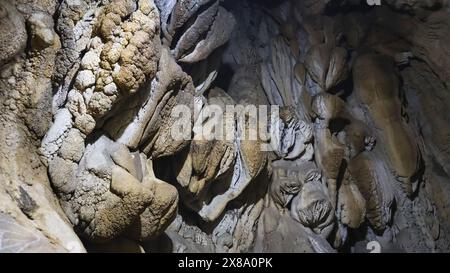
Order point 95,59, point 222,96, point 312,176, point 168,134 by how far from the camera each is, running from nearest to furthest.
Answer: point 95,59 → point 168,134 → point 222,96 → point 312,176


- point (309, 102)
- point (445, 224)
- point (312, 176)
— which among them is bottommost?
point (445, 224)

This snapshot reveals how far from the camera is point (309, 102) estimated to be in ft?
14.3

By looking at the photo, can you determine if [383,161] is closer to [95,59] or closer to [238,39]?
[238,39]

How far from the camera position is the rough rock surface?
89.0 inches

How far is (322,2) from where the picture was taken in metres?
4.57

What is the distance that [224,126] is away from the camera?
3436 millimetres

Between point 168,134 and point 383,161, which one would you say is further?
point 383,161

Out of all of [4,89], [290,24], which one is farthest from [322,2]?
[4,89]

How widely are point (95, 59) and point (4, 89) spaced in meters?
0.51

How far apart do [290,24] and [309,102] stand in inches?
37.6

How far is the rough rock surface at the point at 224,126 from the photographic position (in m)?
2.26

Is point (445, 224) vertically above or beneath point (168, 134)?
beneath
